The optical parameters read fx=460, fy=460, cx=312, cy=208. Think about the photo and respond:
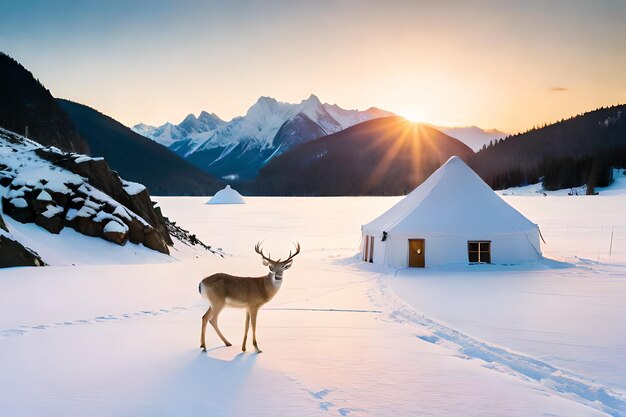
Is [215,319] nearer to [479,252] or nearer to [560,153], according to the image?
[479,252]

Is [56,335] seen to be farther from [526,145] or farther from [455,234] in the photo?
[526,145]

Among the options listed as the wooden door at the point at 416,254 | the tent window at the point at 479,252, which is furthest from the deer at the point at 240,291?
the tent window at the point at 479,252

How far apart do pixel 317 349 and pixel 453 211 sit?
59.0 ft

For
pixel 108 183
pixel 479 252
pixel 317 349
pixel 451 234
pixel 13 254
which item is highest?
pixel 108 183

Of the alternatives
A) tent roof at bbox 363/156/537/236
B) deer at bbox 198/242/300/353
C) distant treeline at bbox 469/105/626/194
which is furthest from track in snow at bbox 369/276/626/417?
distant treeline at bbox 469/105/626/194

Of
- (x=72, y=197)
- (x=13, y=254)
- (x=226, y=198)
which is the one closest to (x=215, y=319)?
(x=13, y=254)

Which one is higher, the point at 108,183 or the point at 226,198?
the point at 226,198

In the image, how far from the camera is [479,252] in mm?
23219

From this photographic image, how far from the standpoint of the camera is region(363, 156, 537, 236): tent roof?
23.4 m

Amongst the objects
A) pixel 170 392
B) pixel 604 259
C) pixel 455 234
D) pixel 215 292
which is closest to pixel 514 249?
pixel 455 234

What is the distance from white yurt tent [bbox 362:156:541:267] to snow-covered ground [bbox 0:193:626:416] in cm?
513

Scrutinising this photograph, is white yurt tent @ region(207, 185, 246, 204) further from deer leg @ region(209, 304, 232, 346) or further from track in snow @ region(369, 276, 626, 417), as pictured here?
deer leg @ region(209, 304, 232, 346)

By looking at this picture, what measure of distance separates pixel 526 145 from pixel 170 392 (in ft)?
624

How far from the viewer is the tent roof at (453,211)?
2338 centimetres
